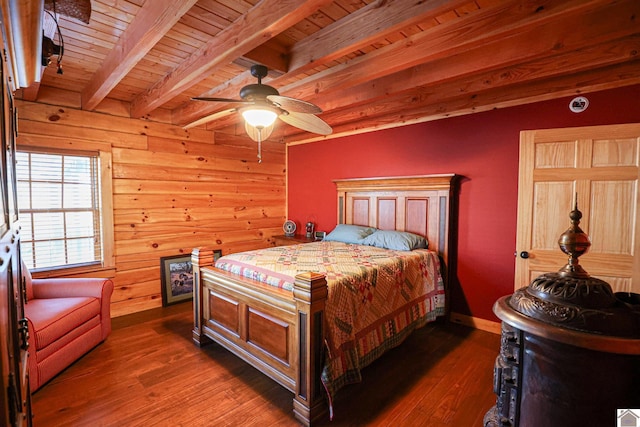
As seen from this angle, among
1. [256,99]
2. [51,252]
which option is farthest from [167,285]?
[256,99]

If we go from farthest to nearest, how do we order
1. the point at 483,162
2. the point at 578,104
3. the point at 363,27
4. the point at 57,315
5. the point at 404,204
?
the point at 404,204 → the point at 483,162 → the point at 578,104 → the point at 57,315 → the point at 363,27

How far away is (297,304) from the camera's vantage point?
1.91 metres

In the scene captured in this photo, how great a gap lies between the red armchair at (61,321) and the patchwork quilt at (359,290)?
3.64ft

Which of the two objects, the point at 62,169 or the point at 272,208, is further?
the point at 272,208

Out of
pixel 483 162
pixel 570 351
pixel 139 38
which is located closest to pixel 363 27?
pixel 139 38

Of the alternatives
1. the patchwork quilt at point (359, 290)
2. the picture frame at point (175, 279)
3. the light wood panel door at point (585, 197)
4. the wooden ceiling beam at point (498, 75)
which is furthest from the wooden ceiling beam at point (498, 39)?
the picture frame at point (175, 279)

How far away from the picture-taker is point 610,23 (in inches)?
69.1

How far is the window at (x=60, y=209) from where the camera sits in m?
2.96

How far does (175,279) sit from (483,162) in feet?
12.9

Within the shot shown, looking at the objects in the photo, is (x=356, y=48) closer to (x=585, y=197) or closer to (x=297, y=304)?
(x=297, y=304)

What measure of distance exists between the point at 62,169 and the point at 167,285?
1.71 m

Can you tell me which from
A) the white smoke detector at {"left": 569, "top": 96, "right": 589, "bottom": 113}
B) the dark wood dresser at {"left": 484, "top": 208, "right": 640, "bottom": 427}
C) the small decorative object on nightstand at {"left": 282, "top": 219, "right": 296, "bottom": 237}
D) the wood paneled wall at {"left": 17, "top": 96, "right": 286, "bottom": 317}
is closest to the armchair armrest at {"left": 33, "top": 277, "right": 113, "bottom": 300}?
the wood paneled wall at {"left": 17, "top": 96, "right": 286, "bottom": 317}

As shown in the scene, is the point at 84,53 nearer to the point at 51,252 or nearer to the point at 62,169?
the point at 62,169

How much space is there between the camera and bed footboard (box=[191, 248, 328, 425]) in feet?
6.13
